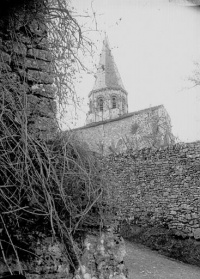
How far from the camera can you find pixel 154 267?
8.29 metres

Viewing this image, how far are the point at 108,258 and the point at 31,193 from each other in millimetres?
600

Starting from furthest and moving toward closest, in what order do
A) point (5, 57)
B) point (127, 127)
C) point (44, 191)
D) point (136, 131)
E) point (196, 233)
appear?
point (127, 127) < point (136, 131) < point (196, 233) < point (5, 57) < point (44, 191)

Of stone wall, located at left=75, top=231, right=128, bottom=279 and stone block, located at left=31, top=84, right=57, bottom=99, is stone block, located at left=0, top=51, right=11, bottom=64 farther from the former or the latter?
stone wall, located at left=75, top=231, right=128, bottom=279

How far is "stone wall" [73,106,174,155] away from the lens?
25.3 m

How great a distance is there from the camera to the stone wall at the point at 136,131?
83.1 feet

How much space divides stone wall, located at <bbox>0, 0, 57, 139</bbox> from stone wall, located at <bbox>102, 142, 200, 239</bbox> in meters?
7.58

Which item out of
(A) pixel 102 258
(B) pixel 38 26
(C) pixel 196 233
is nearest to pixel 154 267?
(C) pixel 196 233

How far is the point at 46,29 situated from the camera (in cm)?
261

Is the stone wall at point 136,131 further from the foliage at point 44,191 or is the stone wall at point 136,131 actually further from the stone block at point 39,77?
the foliage at point 44,191

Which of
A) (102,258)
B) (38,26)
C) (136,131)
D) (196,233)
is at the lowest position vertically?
(196,233)

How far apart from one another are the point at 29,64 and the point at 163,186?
29.5 feet

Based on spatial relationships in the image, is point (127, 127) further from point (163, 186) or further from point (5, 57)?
point (5, 57)

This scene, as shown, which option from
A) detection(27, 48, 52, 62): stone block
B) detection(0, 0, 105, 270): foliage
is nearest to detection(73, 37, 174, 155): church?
detection(27, 48, 52, 62): stone block

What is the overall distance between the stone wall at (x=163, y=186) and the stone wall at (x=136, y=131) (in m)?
10.0
